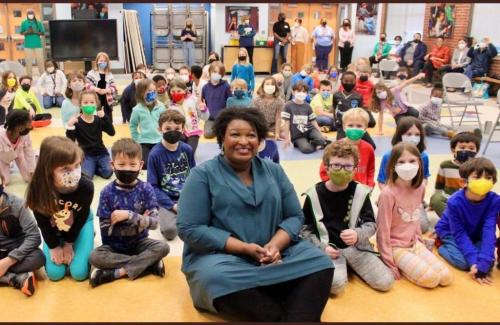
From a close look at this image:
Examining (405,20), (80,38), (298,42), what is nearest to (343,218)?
(80,38)

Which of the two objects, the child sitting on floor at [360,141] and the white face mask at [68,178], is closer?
the white face mask at [68,178]

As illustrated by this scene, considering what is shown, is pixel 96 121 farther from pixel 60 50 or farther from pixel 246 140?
pixel 60 50

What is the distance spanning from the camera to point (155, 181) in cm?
439

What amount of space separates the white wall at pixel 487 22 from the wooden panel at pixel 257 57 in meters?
6.03

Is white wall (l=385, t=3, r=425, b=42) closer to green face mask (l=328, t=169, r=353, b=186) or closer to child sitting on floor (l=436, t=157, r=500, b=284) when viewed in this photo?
child sitting on floor (l=436, t=157, r=500, b=284)

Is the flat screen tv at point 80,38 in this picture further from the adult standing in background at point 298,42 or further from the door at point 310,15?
the door at point 310,15

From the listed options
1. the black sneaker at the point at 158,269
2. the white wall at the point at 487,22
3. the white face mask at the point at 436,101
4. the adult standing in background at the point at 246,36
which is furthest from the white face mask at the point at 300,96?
the adult standing in background at the point at 246,36

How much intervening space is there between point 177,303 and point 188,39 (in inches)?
539

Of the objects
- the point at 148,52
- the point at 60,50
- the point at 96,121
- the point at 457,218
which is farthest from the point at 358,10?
the point at 457,218

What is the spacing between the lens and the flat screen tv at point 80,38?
14.2m

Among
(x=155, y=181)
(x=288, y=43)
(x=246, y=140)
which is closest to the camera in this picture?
(x=246, y=140)

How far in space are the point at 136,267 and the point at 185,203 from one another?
0.79 metres

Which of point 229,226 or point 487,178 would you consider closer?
point 229,226

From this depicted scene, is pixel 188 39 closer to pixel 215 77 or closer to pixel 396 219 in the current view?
pixel 215 77
